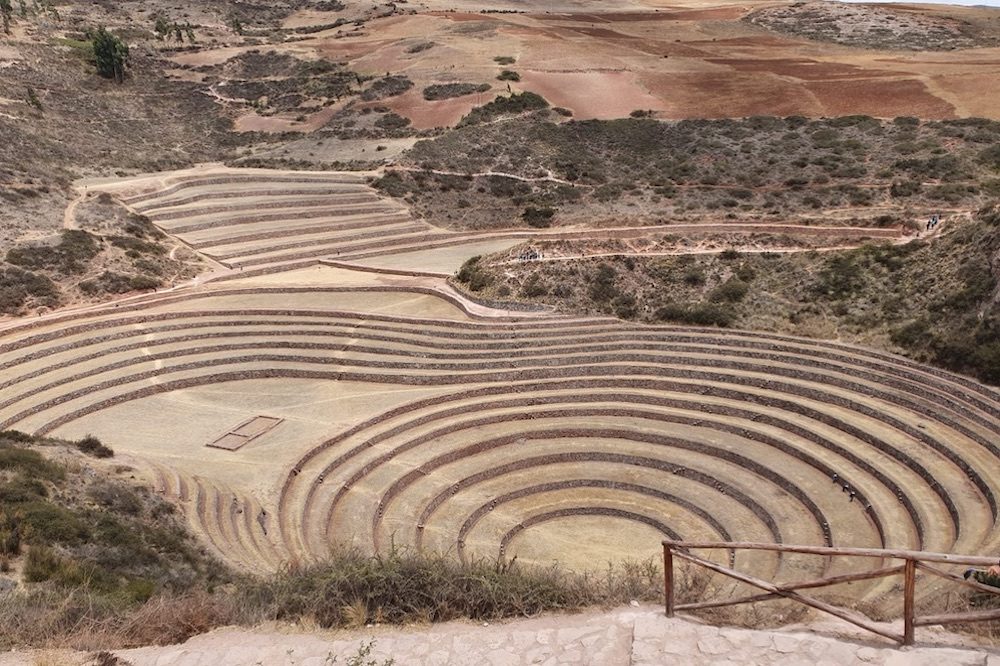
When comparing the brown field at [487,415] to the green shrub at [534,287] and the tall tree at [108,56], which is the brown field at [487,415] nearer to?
the green shrub at [534,287]

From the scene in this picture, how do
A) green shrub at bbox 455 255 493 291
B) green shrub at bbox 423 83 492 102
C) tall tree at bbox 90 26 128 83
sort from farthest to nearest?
tall tree at bbox 90 26 128 83 → green shrub at bbox 423 83 492 102 → green shrub at bbox 455 255 493 291

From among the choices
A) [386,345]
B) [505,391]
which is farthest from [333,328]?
[505,391]

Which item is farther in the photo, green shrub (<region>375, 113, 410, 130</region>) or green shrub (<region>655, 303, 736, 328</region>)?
green shrub (<region>375, 113, 410, 130</region>)

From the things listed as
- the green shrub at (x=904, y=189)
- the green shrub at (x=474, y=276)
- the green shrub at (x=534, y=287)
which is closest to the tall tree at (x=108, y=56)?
the green shrub at (x=474, y=276)

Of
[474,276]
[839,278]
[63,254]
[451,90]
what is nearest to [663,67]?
[451,90]

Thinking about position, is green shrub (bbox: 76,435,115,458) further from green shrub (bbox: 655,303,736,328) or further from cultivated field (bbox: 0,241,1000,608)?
green shrub (bbox: 655,303,736,328)

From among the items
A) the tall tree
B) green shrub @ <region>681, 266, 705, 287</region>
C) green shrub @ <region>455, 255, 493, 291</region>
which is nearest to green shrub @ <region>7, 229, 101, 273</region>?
green shrub @ <region>455, 255, 493, 291</region>
